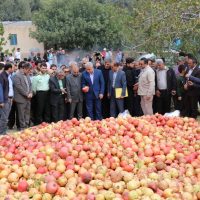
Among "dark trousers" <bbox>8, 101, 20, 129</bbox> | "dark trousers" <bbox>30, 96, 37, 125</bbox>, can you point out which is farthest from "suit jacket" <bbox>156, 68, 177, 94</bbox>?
"dark trousers" <bbox>8, 101, 20, 129</bbox>

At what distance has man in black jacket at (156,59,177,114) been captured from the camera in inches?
485

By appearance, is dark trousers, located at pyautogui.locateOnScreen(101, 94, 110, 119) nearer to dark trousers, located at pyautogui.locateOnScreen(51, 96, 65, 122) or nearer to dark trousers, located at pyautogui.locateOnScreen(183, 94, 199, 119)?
dark trousers, located at pyautogui.locateOnScreen(51, 96, 65, 122)

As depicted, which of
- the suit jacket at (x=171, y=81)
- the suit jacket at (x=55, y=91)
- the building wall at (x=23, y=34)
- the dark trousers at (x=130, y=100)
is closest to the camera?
the suit jacket at (x=55, y=91)

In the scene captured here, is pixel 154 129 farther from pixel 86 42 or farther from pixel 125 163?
pixel 86 42

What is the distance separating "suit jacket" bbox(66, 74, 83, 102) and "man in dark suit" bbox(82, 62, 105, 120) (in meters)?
0.15

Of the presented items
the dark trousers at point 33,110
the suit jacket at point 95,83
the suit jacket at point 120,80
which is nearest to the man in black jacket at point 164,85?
the suit jacket at point 120,80

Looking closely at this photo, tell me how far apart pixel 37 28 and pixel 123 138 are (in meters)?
33.7

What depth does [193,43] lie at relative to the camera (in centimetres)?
1443

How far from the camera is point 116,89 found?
488 inches

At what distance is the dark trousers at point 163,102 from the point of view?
12.5m

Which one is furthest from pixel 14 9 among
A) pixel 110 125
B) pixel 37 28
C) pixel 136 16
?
pixel 110 125

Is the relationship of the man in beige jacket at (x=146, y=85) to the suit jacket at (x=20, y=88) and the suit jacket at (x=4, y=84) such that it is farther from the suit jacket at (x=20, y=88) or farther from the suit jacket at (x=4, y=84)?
the suit jacket at (x=4, y=84)

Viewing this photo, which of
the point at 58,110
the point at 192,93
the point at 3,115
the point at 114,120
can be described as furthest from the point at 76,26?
the point at 114,120

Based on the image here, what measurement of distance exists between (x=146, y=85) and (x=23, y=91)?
304cm
